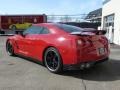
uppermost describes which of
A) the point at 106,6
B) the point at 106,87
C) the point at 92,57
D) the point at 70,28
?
the point at 106,6

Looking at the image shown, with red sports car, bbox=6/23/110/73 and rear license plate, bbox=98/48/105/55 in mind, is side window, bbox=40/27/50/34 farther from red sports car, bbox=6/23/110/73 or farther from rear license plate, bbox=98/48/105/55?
rear license plate, bbox=98/48/105/55

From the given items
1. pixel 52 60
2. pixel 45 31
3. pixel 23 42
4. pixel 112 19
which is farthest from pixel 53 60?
pixel 112 19

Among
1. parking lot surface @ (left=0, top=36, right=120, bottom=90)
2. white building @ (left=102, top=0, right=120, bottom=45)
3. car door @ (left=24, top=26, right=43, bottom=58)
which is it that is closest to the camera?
parking lot surface @ (left=0, top=36, right=120, bottom=90)

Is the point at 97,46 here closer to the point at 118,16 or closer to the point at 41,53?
the point at 41,53

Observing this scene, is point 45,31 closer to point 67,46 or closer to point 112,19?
point 67,46

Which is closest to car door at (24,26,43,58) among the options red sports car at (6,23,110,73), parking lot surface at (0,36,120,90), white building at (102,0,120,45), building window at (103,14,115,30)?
red sports car at (6,23,110,73)

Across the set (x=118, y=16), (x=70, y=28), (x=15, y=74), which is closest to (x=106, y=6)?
(x=118, y=16)

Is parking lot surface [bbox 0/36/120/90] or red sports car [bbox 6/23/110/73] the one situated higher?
red sports car [bbox 6/23/110/73]

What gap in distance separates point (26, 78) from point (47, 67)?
3.39ft

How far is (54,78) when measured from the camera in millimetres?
6676

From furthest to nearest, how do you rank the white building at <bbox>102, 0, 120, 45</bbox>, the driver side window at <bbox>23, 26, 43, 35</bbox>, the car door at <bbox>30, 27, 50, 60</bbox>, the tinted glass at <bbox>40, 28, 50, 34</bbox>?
the white building at <bbox>102, 0, 120, 45</bbox> → the driver side window at <bbox>23, 26, 43, 35</bbox> → the tinted glass at <bbox>40, 28, 50, 34</bbox> → the car door at <bbox>30, 27, 50, 60</bbox>

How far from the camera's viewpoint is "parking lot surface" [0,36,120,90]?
19.5ft

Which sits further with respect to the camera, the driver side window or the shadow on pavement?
the driver side window

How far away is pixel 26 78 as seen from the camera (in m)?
6.64
